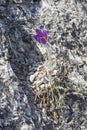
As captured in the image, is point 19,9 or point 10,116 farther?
point 19,9

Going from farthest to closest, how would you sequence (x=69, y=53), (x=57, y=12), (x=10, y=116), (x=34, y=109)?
(x=57, y=12) → (x=69, y=53) → (x=34, y=109) → (x=10, y=116)

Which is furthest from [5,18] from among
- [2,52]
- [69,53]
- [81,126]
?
[81,126]

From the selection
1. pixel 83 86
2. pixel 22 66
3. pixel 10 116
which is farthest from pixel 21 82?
pixel 83 86

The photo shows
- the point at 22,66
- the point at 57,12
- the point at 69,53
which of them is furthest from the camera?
the point at 57,12

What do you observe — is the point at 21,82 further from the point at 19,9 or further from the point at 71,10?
the point at 71,10

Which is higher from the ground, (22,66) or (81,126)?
(22,66)

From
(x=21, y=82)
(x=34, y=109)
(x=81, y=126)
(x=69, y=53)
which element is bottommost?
(x=81, y=126)
